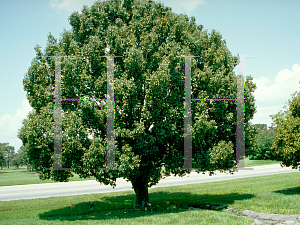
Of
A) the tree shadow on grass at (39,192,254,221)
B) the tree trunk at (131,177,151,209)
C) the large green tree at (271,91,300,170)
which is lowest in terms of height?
the tree shadow on grass at (39,192,254,221)

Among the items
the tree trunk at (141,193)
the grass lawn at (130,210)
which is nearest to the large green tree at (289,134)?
the grass lawn at (130,210)

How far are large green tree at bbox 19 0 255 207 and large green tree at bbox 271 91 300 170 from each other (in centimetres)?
304

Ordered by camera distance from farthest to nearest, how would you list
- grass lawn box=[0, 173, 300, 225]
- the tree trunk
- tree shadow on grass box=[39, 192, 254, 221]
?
1. the tree trunk
2. tree shadow on grass box=[39, 192, 254, 221]
3. grass lawn box=[0, 173, 300, 225]

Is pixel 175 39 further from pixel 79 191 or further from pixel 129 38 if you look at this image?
pixel 79 191

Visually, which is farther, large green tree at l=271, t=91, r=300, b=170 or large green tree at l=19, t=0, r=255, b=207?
large green tree at l=271, t=91, r=300, b=170

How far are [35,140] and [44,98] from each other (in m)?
2.38

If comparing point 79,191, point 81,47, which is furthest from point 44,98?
point 79,191

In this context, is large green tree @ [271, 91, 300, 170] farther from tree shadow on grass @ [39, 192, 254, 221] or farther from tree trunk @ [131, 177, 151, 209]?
tree trunk @ [131, 177, 151, 209]

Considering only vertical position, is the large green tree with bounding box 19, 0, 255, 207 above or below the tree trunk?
above

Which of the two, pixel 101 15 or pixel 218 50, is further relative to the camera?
pixel 218 50

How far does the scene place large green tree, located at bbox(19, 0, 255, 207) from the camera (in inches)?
449

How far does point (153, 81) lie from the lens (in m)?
11.2

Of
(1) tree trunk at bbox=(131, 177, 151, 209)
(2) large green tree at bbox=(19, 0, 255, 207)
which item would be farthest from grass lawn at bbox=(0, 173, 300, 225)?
(2) large green tree at bbox=(19, 0, 255, 207)

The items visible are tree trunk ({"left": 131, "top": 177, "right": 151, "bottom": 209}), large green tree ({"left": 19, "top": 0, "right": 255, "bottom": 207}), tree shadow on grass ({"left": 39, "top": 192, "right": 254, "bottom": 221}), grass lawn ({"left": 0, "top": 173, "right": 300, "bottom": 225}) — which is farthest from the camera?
tree trunk ({"left": 131, "top": 177, "right": 151, "bottom": 209})
